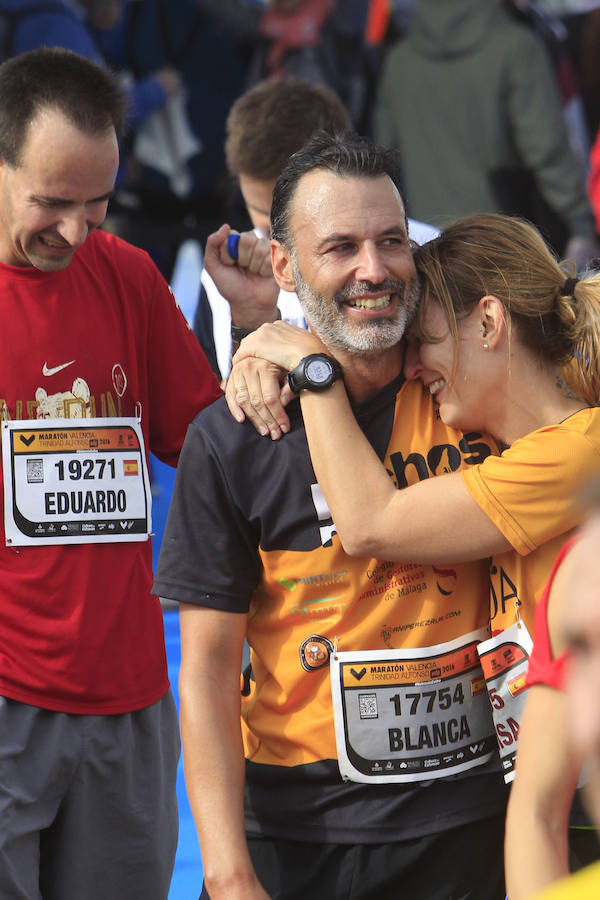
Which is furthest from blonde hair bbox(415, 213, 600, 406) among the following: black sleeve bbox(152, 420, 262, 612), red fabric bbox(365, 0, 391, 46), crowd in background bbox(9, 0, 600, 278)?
red fabric bbox(365, 0, 391, 46)

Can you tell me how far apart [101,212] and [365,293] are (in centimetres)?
80

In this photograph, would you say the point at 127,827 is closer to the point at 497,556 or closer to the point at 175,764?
the point at 175,764

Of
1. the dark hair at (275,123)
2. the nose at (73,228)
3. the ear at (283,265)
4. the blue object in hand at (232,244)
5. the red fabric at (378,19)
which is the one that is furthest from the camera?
the red fabric at (378,19)

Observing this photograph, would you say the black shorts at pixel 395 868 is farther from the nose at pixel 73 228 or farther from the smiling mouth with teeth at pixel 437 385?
the nose at pixel 73 228

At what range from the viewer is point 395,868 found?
241 cm

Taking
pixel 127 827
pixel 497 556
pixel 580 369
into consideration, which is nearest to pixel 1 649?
pixel 127 827

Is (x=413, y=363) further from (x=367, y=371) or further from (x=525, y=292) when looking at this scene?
(x=525, y=292)

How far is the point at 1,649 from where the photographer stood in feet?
9.60

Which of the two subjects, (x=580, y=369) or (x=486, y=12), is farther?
(x=486, y=12)

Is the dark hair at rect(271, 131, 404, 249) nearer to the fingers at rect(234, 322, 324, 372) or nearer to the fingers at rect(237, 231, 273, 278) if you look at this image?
the fingers at rect(234, 322, 324, 372)

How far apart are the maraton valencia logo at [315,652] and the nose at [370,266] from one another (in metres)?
0.65

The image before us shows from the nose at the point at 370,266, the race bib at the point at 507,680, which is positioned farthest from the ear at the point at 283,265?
the race bib at the point at 507,680

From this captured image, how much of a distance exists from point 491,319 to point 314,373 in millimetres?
339

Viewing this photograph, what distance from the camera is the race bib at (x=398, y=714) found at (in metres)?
2.41
